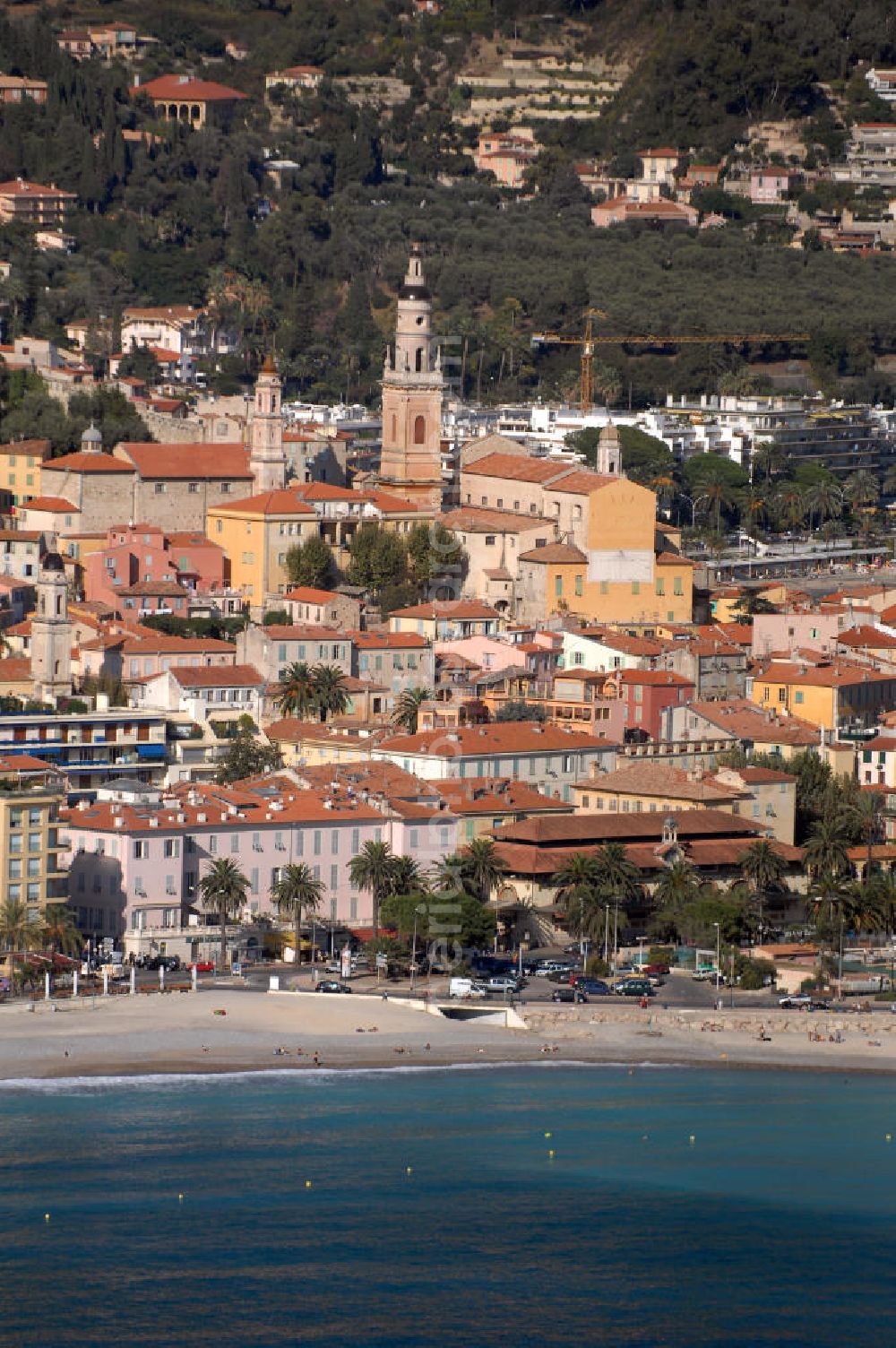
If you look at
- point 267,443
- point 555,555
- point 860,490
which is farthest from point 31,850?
point 860,490

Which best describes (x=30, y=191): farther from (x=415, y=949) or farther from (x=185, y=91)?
(x=415, y=949)

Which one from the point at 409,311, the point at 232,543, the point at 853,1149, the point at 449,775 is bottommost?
the point at 853,1149

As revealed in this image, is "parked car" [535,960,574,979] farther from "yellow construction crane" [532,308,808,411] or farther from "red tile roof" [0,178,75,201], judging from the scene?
"red tile roof" [0,178,75,201]

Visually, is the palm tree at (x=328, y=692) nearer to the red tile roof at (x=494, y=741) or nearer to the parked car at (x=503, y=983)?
the red tile roof at (x=494, y=741)

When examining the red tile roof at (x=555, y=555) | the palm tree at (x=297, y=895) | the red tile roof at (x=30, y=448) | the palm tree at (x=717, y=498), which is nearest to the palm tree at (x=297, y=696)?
the red tile roof at (x=555, y=555)

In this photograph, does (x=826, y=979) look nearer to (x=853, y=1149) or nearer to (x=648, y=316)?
(x=853, y=1149)

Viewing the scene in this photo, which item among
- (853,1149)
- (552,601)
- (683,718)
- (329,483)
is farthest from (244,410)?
(853,1149)

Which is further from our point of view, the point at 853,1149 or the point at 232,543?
the point at 232,543
